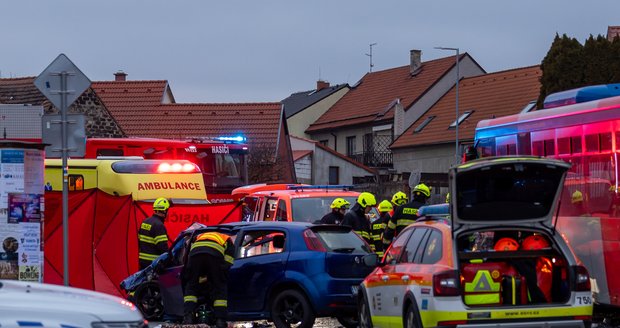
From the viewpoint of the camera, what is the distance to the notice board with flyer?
575 inches

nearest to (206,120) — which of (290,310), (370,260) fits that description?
(290,310)

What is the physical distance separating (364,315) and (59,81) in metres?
4.91

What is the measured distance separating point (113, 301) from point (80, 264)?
12.7 meters

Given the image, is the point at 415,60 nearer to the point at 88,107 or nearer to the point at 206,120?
the point at 206,120

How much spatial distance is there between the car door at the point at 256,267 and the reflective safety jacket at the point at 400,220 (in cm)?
278

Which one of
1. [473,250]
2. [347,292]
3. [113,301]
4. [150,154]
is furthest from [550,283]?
[150,154]

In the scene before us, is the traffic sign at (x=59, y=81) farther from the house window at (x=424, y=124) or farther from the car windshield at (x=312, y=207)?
the house window at (x=424, y=124)

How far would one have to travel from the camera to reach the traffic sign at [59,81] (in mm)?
15523

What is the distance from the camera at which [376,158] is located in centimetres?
6625

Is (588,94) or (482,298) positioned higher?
(588,94)

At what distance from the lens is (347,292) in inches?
622

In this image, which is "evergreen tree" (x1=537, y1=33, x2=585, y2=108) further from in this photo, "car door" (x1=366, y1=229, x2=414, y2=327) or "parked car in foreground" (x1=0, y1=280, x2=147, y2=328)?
"parked car in foreground" (x1=0, y1=280, x2=147, y2=328)

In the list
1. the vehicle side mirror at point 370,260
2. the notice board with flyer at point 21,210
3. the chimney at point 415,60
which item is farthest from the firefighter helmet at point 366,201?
the chimney at point 415,60

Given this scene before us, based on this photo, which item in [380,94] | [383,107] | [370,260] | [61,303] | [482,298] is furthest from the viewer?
[380,94]
